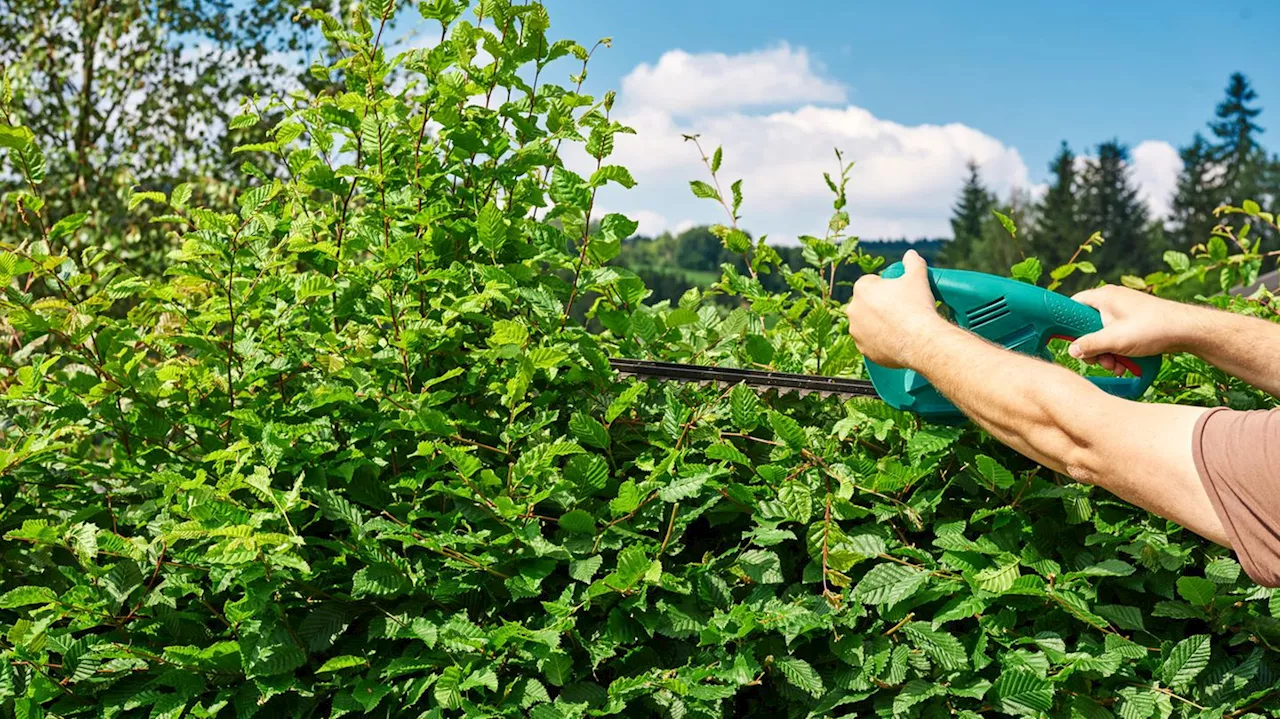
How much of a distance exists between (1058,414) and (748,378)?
2.24 ft

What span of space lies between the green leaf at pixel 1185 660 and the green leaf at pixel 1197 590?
0.23 ft

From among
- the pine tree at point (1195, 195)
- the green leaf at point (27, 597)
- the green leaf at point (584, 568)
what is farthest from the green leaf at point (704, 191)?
the pine tree at point (1195, 195)

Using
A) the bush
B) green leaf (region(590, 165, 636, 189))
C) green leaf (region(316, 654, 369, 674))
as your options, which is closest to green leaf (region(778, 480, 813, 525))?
the bush

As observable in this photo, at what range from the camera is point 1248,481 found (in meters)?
1.44

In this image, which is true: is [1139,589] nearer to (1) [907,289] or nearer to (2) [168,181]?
(1) [907,289]

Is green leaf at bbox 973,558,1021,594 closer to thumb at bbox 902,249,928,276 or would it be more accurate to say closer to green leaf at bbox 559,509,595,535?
thumb at bbox 902,249,928,276

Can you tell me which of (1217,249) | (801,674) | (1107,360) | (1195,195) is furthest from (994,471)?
(1195,195)

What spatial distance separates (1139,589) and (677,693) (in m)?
0.90

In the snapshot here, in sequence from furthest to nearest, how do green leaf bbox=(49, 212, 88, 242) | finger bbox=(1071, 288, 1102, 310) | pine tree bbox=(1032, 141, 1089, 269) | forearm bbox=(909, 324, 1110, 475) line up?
pine tree bbox=(1032, 141, 1089, 269)
green leaf bbox=(49, 212, 88, 242)
finger bbox=(1071, 288, 1102, 310)
forearm bbox=(909, 324, 1110, 475)

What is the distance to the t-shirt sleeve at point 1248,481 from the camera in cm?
143

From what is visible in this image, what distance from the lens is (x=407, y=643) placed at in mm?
2018

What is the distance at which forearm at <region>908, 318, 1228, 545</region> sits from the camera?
4.97 feet

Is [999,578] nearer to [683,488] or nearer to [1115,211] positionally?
[683,488]

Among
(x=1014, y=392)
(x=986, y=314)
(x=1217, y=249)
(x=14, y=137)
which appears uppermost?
(x=14, y=137)
